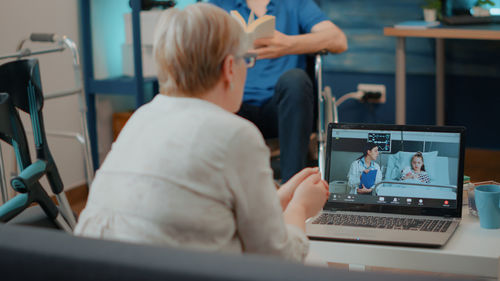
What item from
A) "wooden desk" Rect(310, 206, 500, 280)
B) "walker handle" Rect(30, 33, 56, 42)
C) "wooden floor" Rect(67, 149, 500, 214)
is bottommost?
"wooden floor" Rect(67, 149, 500, 214)

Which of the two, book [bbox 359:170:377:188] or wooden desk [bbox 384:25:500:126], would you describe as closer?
book [bbox 359:170:377:188]

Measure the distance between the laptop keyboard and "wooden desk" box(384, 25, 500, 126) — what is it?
5.92 feet

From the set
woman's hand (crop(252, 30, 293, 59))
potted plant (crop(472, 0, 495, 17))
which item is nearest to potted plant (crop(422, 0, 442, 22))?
potted plant (crop(472, 0, 495, 17))

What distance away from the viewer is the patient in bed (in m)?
1.51

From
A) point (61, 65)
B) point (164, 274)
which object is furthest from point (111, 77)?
point (164, 274)

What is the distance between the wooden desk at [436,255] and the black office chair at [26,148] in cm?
71

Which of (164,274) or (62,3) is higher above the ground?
(62,3)

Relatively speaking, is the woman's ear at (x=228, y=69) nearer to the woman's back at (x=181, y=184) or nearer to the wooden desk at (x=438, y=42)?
the woman's back at (x=181, y=184)

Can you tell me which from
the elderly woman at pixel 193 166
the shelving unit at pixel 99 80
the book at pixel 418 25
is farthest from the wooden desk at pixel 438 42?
the elderly woman at pixel 193 166

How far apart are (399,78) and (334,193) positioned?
1887 millimetres

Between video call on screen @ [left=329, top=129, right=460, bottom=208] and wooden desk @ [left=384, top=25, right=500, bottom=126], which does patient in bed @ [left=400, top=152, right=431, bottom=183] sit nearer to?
video call on screen @ [left=329, top=129, right=460, bottom=208]

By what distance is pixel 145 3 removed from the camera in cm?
326

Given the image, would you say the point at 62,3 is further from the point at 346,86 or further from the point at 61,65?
the point at 346,86

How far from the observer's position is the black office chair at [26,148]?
1628mm
